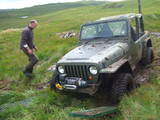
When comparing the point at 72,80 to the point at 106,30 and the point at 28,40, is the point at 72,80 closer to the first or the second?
the point at 106,30

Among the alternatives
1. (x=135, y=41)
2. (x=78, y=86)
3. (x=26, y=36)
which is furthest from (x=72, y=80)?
(x=26, y=36)

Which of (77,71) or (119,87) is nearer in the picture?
(119,87)

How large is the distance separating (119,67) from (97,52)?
0.66 meters

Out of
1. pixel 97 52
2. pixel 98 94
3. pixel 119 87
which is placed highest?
pixel 97 52

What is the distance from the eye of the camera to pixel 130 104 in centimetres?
459

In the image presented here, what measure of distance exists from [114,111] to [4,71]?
6076 mm

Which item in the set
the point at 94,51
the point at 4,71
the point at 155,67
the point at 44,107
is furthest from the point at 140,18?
the point at 4,71

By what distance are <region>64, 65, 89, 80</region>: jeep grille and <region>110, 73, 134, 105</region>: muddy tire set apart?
25.8 inches

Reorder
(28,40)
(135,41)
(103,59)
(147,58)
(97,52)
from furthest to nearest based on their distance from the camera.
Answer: (28,40)
(147,58)
(135,41)
(97,52)
(103,59)

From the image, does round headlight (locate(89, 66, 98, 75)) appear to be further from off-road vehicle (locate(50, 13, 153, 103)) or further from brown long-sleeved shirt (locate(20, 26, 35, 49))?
brown long-sleeved shirt (locate(20, 26, 35, 49))

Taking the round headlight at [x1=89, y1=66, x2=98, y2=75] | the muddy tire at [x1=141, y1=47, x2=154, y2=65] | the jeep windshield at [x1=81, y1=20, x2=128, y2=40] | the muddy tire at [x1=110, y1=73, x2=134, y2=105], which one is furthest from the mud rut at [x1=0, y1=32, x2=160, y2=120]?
the jeep windshield at [x1=81, y1=20, x2=128, y2=40]

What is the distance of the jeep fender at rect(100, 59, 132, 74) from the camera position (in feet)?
16.0

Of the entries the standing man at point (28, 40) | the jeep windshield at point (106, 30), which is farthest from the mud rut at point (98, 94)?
the jeep windshield at point (106, 30)

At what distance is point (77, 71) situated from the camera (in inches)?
206
